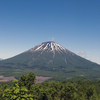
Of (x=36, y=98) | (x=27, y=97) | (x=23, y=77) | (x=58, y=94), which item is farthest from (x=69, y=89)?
(x=27, y=97)

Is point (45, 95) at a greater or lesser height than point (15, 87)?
lesser

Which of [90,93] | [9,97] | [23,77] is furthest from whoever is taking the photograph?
[90,93]

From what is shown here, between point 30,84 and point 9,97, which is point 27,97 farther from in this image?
point 30,84

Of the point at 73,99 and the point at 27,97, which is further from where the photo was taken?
the point at 73,99

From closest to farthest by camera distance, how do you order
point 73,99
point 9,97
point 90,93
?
point 9,97
point 73,99
point 90,93

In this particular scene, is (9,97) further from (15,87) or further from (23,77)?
(23,77)

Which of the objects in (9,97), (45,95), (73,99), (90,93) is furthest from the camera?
A: (90,93)

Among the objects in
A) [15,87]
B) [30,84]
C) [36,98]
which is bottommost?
[36,98]

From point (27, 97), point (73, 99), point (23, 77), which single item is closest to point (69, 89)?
point (73, 99)

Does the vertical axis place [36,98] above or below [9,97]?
below
